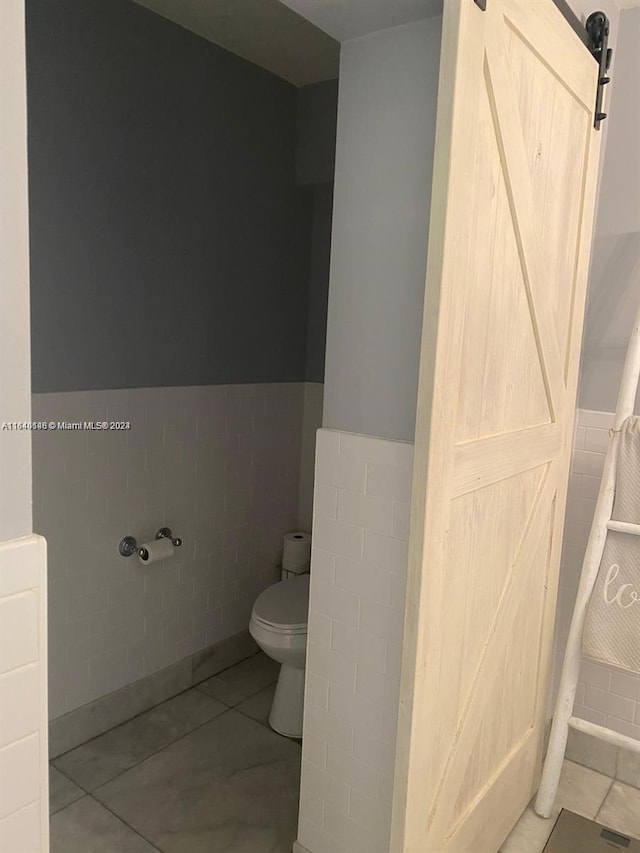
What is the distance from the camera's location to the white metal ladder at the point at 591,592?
1.91m

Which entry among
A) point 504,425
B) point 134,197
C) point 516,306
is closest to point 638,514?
point 504,425

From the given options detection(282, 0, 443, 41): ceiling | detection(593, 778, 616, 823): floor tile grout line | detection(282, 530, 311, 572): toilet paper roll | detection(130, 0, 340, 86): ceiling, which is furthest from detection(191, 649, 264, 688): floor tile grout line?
detection(130, 0, 340, 86): ceiling

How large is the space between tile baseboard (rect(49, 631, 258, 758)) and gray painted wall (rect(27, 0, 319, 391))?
112cm

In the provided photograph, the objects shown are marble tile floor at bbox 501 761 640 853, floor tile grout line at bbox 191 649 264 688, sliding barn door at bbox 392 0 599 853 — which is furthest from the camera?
floor tile grout line at bbox 191 649 264 688

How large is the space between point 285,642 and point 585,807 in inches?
42.3

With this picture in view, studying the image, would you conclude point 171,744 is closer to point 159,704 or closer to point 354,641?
point 159,704

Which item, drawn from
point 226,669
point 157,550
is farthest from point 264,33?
point 226,669

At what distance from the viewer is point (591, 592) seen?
198cm

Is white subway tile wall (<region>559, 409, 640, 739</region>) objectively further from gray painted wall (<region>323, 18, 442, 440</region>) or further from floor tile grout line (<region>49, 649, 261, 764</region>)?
floor tile grout line (<region>49, 649, 261, 764</region>)

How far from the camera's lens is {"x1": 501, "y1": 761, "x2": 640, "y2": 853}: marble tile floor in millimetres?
2023

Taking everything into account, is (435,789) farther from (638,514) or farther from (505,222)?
(505,222)

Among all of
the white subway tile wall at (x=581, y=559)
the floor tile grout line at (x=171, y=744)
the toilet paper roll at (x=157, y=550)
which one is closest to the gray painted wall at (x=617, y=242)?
the white subway tile wall at (x=581, y=559)

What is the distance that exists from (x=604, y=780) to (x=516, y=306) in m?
1.69

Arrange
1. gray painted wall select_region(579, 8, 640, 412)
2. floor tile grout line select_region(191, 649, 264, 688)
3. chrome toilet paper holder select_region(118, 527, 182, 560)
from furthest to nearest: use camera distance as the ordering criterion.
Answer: floor tile grout line select_region(191, 649, 264, 688) → chrome toilet paper holder select_region(118, 527, 182, 560) → gray painted wall select_region(579, 8, 640, 412)
